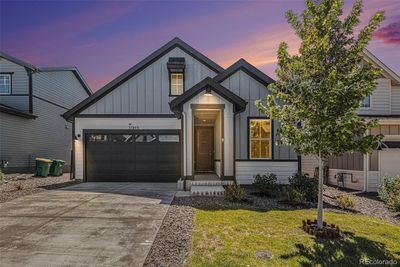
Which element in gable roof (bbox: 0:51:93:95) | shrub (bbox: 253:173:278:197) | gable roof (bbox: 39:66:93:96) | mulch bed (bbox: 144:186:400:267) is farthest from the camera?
gable roof (bbox: 39:66:93:96)

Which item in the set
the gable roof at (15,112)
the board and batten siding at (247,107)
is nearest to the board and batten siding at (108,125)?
the board and batten siding at (247,107)

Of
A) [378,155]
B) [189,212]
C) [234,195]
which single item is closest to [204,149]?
[234,195]

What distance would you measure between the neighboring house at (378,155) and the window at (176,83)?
8.87m

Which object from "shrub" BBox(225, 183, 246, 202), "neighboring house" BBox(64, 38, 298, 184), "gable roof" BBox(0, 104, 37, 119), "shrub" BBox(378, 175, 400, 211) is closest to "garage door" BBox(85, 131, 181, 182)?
"neighboring house" BBox(64, 38, 298, 184)

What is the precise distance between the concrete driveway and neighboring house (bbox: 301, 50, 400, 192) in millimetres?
8843

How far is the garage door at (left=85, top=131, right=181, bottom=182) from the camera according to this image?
13.1 meters

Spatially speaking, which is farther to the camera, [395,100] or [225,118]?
[395,100]

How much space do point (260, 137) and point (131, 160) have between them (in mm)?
6699

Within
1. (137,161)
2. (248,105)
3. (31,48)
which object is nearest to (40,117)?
(31,48)

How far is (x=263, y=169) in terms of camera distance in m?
10.6

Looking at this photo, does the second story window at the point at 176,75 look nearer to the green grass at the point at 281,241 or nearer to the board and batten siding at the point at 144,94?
the board and batten siding at the point at 144,94

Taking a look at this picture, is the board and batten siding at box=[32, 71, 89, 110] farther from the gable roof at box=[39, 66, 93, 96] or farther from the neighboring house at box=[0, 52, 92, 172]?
the gable roof at box=[39, 66, 93, 96]

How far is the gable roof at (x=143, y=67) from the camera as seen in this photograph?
13016 mm

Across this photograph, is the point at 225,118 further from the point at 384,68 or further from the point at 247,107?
the point at 384,68
